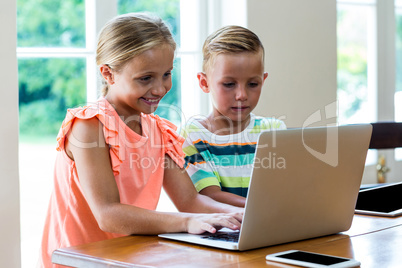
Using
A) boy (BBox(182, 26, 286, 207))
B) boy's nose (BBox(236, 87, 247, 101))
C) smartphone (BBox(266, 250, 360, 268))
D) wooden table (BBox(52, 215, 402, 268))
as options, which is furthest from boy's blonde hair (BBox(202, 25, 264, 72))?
smartphone (BBox(266, 250, 360, 268))

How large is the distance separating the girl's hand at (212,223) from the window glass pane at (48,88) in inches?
35.0

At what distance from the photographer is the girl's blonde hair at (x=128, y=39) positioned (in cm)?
147

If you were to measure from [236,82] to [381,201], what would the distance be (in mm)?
541

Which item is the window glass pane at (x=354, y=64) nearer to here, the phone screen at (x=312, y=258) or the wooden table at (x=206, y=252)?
the wooden table at (x=206, y=252)

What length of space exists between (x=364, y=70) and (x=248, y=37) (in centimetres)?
182

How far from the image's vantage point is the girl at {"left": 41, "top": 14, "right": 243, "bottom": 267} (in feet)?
4.33

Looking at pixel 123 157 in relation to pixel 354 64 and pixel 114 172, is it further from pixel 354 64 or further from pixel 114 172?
pixel 354 64

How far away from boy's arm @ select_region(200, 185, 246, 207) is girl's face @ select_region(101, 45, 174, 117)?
33 centimetres

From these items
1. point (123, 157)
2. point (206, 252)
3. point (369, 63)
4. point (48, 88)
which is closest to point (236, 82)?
point (123, 157)

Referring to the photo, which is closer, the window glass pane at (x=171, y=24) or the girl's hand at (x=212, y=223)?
the girl's hand at (x=212, y=223)

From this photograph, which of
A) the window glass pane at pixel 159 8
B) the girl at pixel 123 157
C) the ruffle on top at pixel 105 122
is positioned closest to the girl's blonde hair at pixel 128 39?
the girl at pixel 123 157

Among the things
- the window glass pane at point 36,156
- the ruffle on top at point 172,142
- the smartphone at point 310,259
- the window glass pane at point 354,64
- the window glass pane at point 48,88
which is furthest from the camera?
the window glass pane at point 354,64

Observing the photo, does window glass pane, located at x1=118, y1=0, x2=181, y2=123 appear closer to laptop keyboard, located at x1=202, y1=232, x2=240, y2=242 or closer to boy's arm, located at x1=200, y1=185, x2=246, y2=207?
boy's arm, located at x1=200, y1=185, x2=246, y2=207

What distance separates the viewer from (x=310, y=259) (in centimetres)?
104
